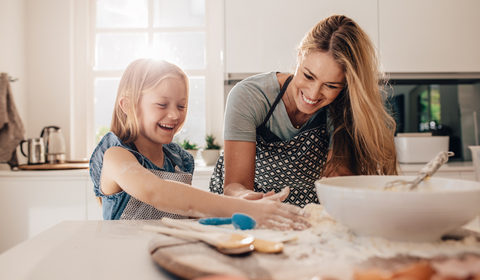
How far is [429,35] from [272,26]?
3.29 feet

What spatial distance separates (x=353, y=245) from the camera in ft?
1.59

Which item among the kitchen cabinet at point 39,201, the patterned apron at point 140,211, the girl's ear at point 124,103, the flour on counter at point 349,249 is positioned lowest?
the kitchen cabinet at point 39,201

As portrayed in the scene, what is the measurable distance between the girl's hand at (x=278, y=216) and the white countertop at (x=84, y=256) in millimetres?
193

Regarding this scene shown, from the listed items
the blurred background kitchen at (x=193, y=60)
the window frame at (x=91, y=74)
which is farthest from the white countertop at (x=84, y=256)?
the window frame at (x=91, y=74)

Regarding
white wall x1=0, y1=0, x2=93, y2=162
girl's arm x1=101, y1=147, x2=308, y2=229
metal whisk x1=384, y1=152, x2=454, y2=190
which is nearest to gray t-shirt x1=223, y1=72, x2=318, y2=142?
girl's arm x1=101, y1=147, x2=308, y2=229

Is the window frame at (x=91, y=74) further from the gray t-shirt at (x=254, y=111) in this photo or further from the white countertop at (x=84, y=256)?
the white countertop at (x=84, y=256)

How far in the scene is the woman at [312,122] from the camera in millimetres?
1033

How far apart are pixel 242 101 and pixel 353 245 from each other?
0.74 metres

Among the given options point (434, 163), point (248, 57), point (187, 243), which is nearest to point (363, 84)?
point (434, 163)

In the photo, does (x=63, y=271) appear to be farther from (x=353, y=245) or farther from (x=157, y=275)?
(x=353, y=245)

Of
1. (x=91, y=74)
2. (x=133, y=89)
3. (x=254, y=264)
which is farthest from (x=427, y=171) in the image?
(x=91, y=74)

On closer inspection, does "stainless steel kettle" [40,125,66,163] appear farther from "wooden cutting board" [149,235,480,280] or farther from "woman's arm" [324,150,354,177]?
"wooden cutting board" [149,235,480,280]

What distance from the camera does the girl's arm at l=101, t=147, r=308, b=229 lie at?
64cm

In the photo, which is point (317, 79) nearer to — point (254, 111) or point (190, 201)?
point (254, 111)
